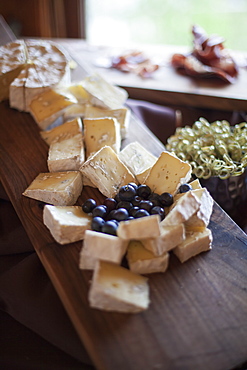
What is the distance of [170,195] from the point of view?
1040mm

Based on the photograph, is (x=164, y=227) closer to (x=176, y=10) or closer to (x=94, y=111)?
(x=94, y=111)

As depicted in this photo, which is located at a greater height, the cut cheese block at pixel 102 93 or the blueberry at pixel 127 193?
the cut cheese block at pixel 102 93

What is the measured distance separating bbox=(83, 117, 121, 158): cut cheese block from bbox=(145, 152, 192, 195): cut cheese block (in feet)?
0.64

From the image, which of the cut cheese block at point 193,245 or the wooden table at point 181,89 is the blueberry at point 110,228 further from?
the wooden table at point 181,89

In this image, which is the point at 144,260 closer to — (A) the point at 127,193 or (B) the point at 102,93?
(A) the point at 127,193

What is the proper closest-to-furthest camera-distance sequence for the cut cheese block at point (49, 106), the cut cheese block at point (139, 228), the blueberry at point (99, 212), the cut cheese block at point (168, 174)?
the cut cheese block at point (139, 228) → the blueberry at point (99, 212) → the cut cheese block at point (168, 174) → the cut cheese block at point (49, 106)

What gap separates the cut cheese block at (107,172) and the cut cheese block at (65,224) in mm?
131

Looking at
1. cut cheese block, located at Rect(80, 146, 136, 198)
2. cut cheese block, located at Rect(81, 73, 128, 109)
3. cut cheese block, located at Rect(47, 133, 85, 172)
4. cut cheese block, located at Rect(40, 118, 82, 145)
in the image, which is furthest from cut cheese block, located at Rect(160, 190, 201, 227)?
cut cheese block, located at Rect(81, 73, 128, 109)

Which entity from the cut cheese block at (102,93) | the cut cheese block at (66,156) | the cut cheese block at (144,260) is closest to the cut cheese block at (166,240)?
the cut cheese block at (144,260)

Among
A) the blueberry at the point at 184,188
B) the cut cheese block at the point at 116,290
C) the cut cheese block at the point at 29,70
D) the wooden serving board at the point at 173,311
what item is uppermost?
the cut cheese block at the point at 29,70

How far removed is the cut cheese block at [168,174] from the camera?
42.3 inches

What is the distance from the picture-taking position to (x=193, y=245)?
938mm

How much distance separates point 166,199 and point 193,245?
5.9 inches

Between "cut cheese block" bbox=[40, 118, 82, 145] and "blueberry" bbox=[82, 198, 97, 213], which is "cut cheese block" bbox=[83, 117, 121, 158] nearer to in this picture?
"cut cheese block" bbox=[40, 118, 82, 145]
